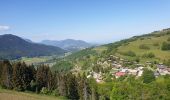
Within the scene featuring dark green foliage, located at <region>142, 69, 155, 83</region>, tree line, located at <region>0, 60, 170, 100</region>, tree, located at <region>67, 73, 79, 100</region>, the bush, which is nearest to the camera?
tree line, located at <region>0, 60, 170, 100</region>

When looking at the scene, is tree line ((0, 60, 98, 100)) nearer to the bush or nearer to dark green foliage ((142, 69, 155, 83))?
the bush

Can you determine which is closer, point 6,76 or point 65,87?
point 65,87

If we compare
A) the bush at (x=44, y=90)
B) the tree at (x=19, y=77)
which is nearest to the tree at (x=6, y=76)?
the tree at (x=19, y=77)

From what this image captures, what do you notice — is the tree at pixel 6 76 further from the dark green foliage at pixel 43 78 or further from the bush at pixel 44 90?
the bush at pixel 44 90

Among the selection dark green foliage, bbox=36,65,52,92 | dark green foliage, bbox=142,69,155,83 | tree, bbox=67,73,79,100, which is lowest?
dark green foliage, bbox=142,69,155,83

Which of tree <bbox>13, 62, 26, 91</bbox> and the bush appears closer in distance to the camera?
tree <bbox>13, 62, 26, 91</bbox>

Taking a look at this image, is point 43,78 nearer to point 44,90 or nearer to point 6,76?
point 44,90

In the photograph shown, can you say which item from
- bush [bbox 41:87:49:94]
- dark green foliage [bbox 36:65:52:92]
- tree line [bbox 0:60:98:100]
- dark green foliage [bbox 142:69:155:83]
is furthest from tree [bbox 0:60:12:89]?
dark green foliage [bbox 142:69:155:83]

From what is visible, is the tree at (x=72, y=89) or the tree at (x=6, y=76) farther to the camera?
the tree at (x=72, y=89)

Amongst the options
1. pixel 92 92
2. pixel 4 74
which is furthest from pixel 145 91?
pixel 4 74

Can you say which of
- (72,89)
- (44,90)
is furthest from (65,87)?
(44,90)

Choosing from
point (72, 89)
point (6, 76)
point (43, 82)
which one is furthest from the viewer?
point (43, 82)

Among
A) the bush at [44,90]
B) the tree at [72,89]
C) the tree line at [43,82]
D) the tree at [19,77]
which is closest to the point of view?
the tree at [19,77]

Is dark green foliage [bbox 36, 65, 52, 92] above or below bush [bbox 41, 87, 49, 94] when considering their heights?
above
